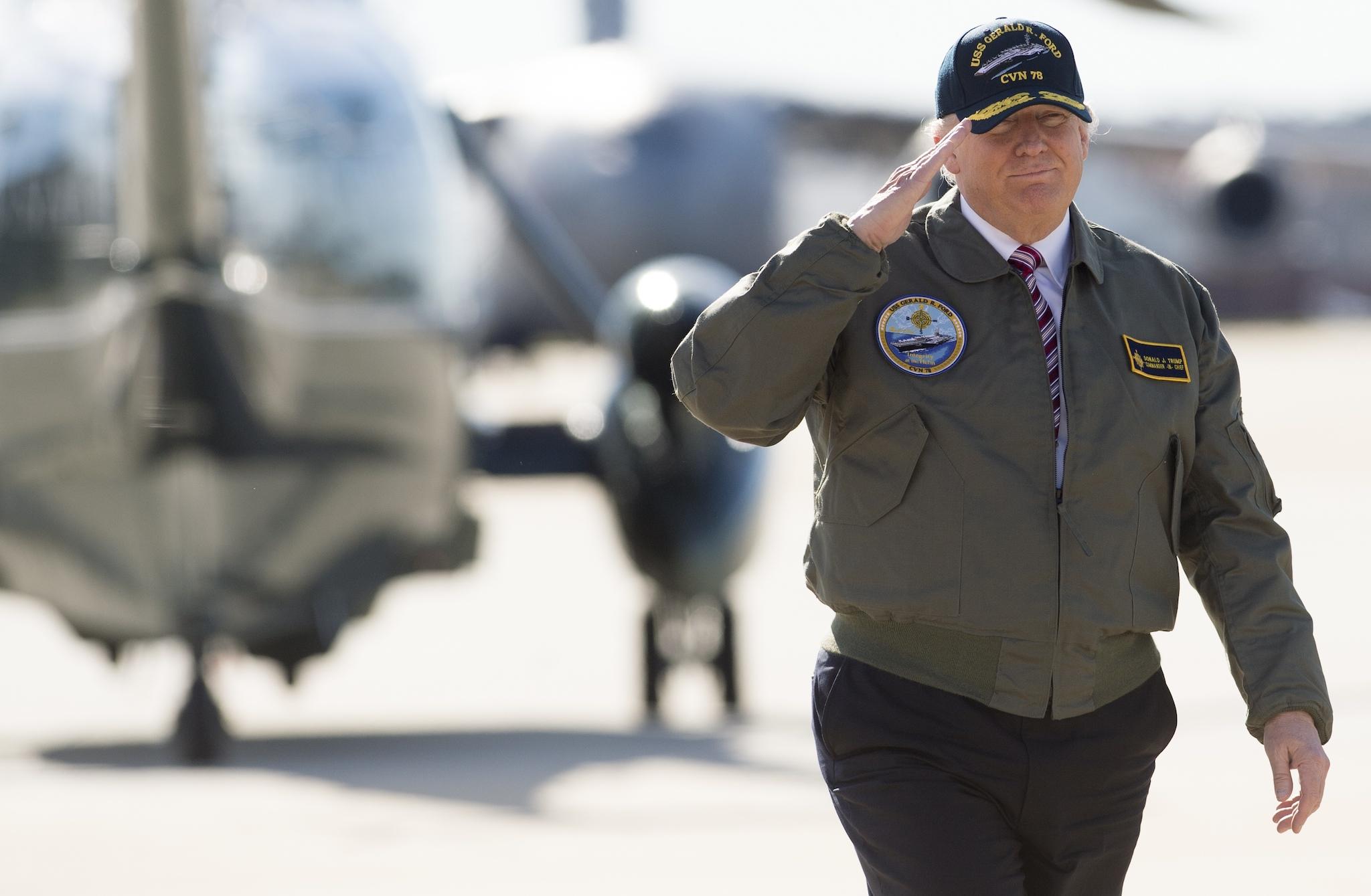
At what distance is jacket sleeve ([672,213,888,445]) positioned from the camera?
2.62 meters

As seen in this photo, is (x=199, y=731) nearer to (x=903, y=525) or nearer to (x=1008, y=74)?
(x=903, y=525)

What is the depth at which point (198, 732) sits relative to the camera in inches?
318

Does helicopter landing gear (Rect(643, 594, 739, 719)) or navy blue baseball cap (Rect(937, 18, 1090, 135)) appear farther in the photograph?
helicopter landing gear (Rect(643, 594, 739, 719))

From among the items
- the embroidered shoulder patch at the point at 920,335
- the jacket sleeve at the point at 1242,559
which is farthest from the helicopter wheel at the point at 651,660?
the embroidered shoulder patch at the point at 920,335

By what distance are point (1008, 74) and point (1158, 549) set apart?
0.69m

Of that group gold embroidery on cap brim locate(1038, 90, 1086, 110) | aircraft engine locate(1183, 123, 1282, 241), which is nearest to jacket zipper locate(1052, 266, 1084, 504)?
gold embroidery on cap brim locate(1038, 90, 1086, 110)

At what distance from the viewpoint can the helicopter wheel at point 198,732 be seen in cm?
808

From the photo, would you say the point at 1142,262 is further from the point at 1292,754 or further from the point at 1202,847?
the point at 1202,847

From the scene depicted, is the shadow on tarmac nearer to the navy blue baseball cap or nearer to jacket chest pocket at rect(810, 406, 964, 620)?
jacket chest pocket at rect(810, 406, 964, 620)

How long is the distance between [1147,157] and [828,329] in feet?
72.9

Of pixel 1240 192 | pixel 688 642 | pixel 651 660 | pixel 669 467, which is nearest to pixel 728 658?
pixel 688 642

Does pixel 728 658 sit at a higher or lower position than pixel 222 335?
lower

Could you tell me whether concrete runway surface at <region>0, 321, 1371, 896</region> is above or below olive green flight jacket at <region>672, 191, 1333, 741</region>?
below

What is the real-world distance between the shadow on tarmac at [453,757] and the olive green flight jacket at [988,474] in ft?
14.5
